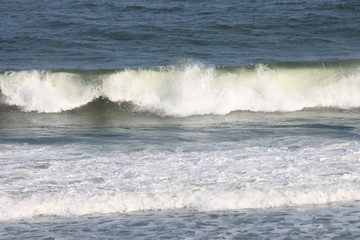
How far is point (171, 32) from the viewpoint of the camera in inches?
837

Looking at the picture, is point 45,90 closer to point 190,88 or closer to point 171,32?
point 190,88

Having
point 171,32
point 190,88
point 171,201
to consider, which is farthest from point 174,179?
point 171,32

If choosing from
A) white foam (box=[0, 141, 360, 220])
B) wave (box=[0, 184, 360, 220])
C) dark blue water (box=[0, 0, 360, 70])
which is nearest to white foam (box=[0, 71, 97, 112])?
dark blue water (box=[0, 0, 360, 70])

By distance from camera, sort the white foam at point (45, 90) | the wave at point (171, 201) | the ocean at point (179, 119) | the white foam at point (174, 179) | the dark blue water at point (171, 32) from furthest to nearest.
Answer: the dark blue water at point (171, 32), the white foam at point (45, 90), the white foam at point (174, 179), the wave at point (171, 201), the ocean at point (179, 119)

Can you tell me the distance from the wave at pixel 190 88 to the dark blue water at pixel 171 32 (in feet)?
2.47

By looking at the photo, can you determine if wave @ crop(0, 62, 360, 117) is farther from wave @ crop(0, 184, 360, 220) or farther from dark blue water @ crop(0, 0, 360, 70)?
wave @ crop(0, 184, 360, 220)

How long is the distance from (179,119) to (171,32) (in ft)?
21.0

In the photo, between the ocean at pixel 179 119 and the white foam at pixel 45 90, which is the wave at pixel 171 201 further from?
the white foam at pixel 45 90

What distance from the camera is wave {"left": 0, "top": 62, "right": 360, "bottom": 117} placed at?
1652 centimetres

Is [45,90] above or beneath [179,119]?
above

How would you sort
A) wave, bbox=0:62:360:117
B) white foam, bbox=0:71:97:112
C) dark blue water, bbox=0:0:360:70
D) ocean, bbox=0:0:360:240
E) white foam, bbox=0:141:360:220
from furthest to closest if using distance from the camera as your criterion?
1. dark blue water, bbox=0:0:360:70
2. white foam, bbox=0:71:97:112
3. wave, bbox=0:62:360:117
4. white foam, bbox=0:141:360:220
5. ocean, bbox=0:0:360:240

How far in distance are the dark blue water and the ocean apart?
0.05 m

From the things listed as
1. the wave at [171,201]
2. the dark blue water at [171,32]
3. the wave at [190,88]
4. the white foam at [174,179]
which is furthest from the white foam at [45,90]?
the wave at [171,201]

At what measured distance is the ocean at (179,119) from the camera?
338 inches
